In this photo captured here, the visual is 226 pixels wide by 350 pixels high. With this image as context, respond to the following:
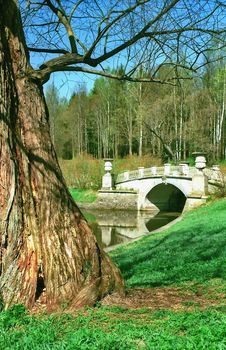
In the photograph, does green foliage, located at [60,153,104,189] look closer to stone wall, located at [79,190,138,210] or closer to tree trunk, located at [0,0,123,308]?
stone wall, located at [79,190,138,210]

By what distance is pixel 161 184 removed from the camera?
107ft

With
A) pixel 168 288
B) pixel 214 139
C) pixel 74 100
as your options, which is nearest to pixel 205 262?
pixel 168 288

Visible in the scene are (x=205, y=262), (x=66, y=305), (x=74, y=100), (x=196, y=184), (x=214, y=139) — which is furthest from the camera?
(x=74, y=100)

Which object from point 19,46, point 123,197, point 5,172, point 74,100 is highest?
point 74,100

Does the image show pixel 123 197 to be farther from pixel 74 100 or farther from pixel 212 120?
pixel 74 100

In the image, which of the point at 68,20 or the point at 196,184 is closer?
the point at 68,20

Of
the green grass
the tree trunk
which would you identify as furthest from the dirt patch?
the green grass

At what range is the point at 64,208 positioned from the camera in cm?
448

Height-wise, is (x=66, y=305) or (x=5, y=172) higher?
(x=5, y=172)

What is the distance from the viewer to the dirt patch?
14.4ft

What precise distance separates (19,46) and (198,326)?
3.21 m

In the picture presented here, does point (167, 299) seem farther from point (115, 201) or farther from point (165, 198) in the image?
point (165, 198)

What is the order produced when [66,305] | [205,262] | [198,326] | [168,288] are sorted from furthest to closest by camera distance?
[205,262]
[168,288]
[66,305]
[198,326]

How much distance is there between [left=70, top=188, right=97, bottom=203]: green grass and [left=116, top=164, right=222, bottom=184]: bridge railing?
7.58ft
